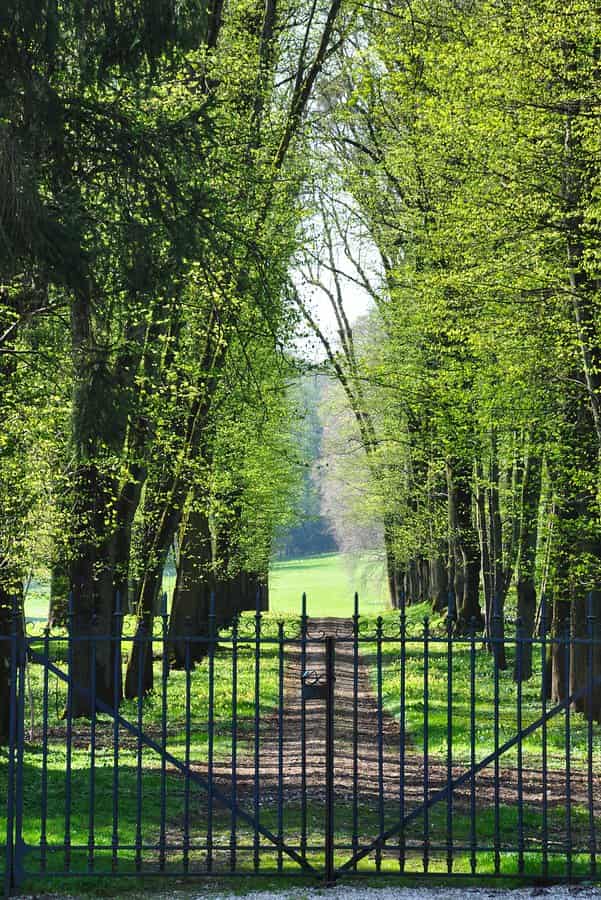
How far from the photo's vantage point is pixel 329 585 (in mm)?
104188

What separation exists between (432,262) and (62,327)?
40.9 feet

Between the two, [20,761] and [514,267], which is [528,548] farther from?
[20,761]

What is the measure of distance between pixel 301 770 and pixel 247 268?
607 cm

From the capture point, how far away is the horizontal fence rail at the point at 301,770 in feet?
27.6

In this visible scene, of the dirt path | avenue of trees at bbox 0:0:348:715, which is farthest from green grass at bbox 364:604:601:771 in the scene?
avenue of trees at bbox 0:0:348:715

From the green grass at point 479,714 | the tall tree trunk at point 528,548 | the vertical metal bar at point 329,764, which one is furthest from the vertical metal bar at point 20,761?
the tall tree trunk at point 528,548

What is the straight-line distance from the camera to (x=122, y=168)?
34.1ft

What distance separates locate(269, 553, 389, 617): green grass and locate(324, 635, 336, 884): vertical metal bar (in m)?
53.0

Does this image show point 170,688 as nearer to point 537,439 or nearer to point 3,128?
point 537,439

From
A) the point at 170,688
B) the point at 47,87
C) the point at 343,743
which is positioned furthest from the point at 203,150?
the point at 170,688

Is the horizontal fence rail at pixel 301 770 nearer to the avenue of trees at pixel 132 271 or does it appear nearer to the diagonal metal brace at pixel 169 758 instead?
the diagonal metal brace at pixel 169 758

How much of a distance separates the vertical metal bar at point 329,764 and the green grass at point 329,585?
53038 millimetres

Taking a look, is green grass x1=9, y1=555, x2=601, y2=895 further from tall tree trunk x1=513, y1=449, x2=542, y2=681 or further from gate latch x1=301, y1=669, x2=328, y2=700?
Result: tall tree trunk x1=513, y1=449, x2=542, y2=681

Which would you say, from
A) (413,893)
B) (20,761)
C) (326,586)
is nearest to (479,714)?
(413,893)
